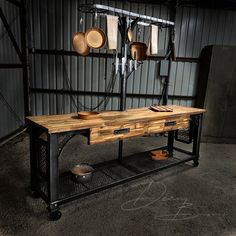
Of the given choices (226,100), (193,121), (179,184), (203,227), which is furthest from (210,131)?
(203,227)

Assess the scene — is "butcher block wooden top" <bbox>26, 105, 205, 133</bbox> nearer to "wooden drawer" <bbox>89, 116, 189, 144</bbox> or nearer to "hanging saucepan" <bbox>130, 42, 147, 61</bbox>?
"wooden drawer" <bbox>89, 116, 189, 144</bbox>

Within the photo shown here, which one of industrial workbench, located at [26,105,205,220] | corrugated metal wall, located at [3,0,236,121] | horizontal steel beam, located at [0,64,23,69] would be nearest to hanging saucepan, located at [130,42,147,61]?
industrial workbench, located at [26,105,205,220]

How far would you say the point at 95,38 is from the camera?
2.62 m

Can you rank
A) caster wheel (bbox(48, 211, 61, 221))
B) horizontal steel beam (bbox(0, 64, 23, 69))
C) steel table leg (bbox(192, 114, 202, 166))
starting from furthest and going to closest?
horizontal steel beam (bbox(0, 64, 23, 69))
steel table leg (bbox(192, 114, 202, 166))
caster wheel (bbox(48, 211, 61, 221))

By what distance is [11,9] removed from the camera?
4.11 meters

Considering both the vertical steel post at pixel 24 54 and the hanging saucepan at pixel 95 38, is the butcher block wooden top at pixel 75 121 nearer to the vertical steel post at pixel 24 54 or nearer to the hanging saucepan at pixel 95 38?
the hanging saucepan at pixel 95 38

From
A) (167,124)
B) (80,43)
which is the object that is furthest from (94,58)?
(167,124)

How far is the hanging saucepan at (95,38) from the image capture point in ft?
8.54

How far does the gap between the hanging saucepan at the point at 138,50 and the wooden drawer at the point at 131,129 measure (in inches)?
34.7

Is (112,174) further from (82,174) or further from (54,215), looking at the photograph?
(54,215)

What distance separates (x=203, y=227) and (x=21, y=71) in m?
4.25

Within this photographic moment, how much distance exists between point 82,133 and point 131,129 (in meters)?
0.56

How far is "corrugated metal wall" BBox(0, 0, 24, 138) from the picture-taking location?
392 centimetres

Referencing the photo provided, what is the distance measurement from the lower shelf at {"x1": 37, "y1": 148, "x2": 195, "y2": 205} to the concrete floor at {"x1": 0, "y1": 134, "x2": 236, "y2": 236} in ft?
0.45
